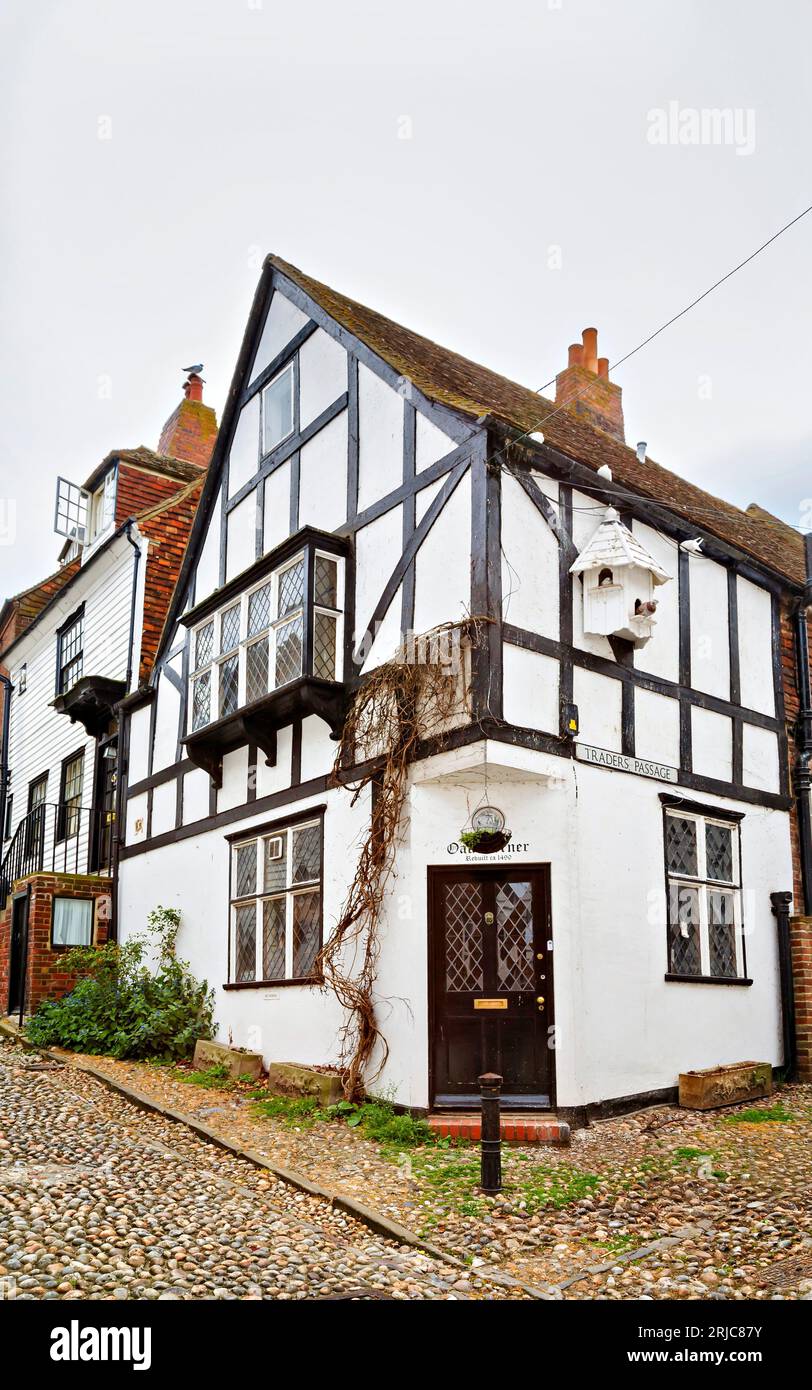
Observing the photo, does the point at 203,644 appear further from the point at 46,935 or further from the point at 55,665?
the point at 55,665

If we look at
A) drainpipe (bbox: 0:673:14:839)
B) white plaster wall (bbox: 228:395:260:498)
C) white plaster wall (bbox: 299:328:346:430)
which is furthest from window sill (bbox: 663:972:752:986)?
drainpipe (bbox: 0:673:14:839)

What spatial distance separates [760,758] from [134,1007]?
794cm

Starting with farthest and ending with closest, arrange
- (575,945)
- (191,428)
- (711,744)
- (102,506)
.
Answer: (191,428) < (102,506) < (711,744) < (575,945)

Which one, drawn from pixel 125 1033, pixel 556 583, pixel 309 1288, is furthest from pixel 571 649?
pixel 125 1033

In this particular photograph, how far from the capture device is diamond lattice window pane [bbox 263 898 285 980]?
1186cm

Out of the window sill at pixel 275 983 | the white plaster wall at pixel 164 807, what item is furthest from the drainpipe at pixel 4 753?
the window sill at pixel 275 983

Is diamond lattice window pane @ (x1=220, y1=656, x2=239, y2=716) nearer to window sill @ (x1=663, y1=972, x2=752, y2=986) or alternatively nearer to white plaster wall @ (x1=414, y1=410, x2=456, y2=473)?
white plaster wall @ (x1=414, y1=410, x2=456, y2=473)

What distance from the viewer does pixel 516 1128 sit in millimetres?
8977

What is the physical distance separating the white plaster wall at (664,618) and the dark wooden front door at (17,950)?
9516mm

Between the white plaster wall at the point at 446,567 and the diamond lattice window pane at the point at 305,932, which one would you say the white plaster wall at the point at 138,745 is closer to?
the diamond lattice window pane at the point at 305,932

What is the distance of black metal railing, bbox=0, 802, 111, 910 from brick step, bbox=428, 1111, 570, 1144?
9.90 metres

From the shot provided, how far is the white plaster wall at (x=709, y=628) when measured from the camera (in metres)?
12.1

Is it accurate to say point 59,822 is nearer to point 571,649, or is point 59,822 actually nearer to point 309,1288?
point 571,649

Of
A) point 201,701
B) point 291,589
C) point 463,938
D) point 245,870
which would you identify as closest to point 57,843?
point 201,701
